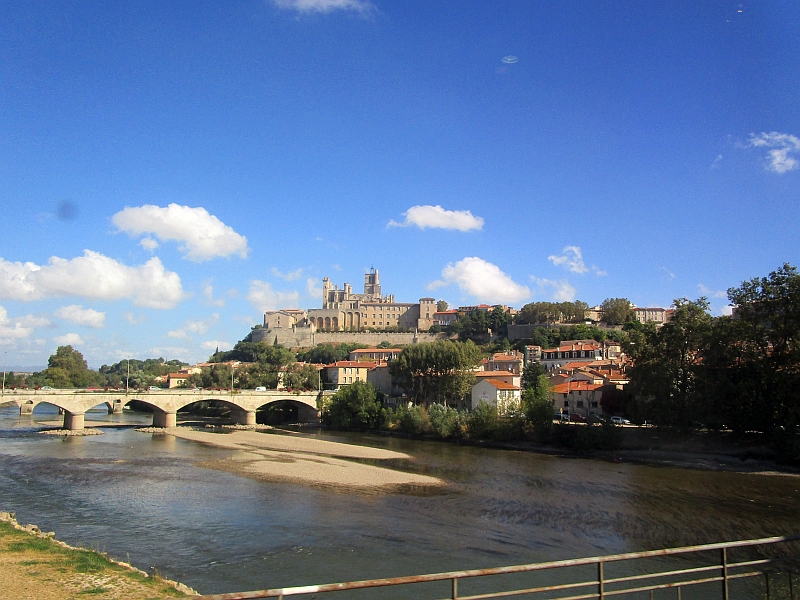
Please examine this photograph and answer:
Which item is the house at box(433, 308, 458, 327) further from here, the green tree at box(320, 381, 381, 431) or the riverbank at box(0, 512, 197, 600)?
the riverbank at box(0, 512, 197, 600)

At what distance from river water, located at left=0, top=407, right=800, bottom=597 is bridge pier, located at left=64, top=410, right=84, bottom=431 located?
14848 millimetres

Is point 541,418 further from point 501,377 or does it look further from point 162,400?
point 162,400

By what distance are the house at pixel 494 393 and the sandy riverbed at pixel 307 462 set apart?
12.6 meters

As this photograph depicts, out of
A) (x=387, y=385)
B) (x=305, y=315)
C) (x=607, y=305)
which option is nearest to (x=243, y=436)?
(x=387, y=385)

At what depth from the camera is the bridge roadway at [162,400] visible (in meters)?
43.5

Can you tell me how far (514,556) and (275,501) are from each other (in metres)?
9.78

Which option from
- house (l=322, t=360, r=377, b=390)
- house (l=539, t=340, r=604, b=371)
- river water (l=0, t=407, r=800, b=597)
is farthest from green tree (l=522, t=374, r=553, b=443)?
house (l=322, t=360, r=377, b=390)

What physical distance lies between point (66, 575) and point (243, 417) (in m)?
44.9

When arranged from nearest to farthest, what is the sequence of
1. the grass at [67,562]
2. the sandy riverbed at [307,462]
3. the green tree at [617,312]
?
the grass at [67,562] < the sandy riverbed at [307,462] < the green tree at [617,312]

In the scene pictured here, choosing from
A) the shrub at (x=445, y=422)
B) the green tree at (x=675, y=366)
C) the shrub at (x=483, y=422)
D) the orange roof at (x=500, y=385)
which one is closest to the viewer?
the green tree at (x=675, y=366)

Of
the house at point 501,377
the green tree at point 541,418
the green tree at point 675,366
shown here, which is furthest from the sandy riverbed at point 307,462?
the house at point 501,377

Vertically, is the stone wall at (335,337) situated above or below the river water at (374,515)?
above

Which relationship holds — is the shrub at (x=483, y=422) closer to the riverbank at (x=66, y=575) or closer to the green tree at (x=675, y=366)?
the green tree at (x=675, y=366)

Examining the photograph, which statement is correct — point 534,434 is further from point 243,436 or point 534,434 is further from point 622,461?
point 243,436
